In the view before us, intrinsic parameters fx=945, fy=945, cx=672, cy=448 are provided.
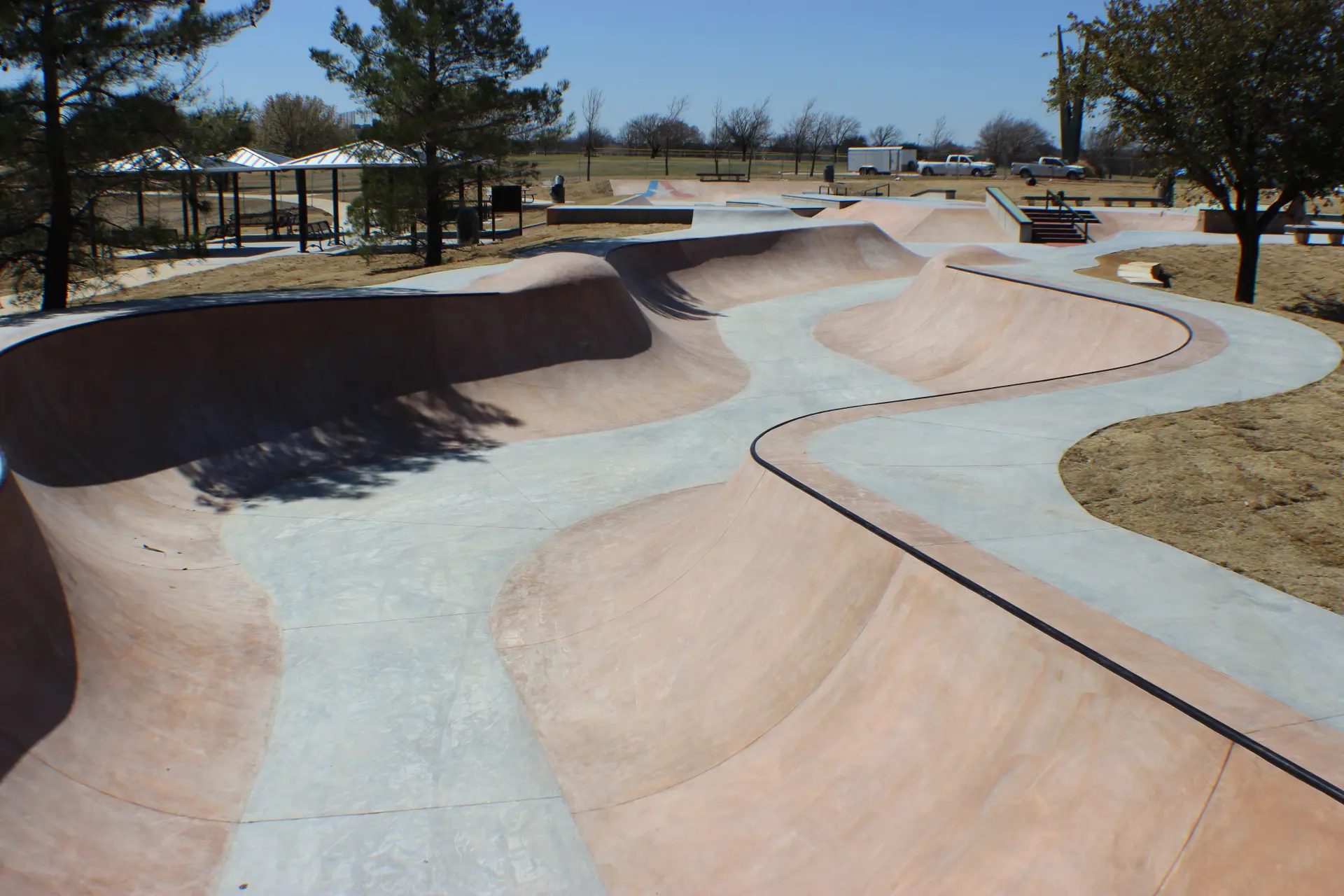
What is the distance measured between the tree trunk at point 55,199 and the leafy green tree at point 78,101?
0.01 metres

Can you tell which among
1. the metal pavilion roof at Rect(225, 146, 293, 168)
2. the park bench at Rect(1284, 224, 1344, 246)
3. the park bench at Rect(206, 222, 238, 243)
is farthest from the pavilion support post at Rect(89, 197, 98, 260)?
the park bench at Rect(1284, 224, 1344, 246)

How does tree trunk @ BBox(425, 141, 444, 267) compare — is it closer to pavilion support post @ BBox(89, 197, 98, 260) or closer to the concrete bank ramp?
pavilion support post @ BBox(89, 197, 98, 260)

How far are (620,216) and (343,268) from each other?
9.36 metres

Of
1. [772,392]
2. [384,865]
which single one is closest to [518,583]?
[384,865]

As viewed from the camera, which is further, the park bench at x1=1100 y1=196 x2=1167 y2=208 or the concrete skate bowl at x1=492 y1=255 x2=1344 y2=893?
the park bench at x1=1100 y1=196 x2=1167 y2=208

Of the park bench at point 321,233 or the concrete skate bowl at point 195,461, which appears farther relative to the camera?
the park bench at point 321,233

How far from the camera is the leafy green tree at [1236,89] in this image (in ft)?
56.5

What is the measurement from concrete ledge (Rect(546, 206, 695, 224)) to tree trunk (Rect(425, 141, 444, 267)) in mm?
7103

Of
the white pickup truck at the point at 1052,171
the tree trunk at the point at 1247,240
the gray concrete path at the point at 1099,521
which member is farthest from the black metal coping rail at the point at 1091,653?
the white pickup truck at the point at 1052,171

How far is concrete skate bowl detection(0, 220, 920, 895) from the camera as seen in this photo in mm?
5355

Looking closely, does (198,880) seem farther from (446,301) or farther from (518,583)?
(446,301)

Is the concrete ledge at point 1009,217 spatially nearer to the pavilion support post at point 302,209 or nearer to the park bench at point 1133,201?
the park bench at point 1133,201

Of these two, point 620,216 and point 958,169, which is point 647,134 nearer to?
point 958,169

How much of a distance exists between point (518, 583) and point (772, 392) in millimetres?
8061
